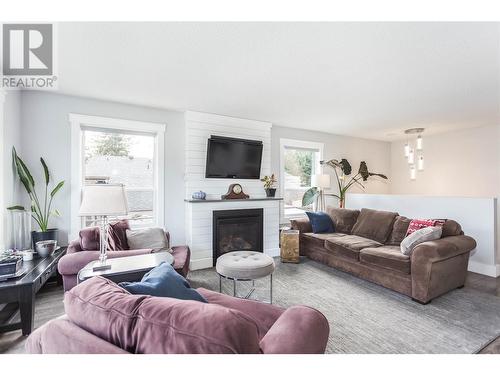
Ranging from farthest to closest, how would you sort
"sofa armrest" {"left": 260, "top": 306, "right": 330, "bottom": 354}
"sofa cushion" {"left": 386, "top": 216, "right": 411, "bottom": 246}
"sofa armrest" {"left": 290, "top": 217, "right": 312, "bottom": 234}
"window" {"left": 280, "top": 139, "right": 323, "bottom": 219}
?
"window" {"left": 280, "top": 139, "right": 323, "bottom": 219}, "sofa armrest" {"left": 290, "top": 217, "right": 312, "bottom": 234}, "sofa cushion" {"left": 386, "top": 216, "right": 411, "bottom": 246}, "sofa armrest" {"left": 260, "top": 306, "right": 330, "bottom": 354}

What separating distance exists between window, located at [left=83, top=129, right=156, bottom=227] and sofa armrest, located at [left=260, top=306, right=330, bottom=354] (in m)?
3.10

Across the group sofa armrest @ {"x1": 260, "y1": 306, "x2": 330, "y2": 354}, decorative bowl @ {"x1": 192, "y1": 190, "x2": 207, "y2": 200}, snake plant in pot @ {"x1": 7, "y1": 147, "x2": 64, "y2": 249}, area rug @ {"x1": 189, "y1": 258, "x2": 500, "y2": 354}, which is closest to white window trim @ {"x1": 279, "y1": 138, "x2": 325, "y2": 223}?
area rug @ {"x1": 189, "y1": 258, "x2": 500, "y2": 354}

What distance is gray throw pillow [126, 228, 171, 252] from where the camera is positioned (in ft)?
9.48

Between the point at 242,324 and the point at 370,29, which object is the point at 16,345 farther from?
the point at 370,29

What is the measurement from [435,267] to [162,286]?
9.37 ft

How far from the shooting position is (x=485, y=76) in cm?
256

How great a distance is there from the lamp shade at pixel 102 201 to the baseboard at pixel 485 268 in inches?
191

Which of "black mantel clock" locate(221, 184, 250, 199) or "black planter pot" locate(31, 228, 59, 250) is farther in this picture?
"black mantel clock" locate(221, 184, 250, 199)

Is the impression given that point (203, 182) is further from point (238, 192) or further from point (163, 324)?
point (163, 324)

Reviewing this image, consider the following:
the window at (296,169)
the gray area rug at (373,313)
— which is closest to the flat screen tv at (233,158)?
the window at (296,169)

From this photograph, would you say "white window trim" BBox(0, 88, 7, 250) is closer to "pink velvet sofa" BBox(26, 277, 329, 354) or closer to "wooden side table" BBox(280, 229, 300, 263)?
"pink velvet sofa" BBox(26, 277, 329, 354)

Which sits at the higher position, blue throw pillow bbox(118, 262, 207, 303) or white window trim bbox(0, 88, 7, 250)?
white window trim bbox(0, 88, 7, 250)
